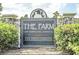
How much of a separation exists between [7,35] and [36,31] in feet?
1.61

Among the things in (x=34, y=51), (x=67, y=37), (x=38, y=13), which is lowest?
(x=34, y=51)

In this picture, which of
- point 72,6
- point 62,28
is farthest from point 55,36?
point 72,6

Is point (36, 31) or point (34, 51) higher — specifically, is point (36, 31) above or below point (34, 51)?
above

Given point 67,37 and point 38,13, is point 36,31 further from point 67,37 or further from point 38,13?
point 67,37

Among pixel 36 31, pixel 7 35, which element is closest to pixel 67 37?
pixel 36 31

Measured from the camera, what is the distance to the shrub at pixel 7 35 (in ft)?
20.8

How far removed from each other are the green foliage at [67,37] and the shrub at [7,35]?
70 centimetres

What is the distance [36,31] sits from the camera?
21.1 feet

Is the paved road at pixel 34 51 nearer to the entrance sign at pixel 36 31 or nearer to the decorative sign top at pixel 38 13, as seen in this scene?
the entrance sign at pixel 36 31

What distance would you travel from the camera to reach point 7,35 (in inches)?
251

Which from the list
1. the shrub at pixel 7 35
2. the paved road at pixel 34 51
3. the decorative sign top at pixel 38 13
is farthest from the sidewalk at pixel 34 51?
the decorative sign top at pixel 38 13

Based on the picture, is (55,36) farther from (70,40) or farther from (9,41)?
(9,41)
